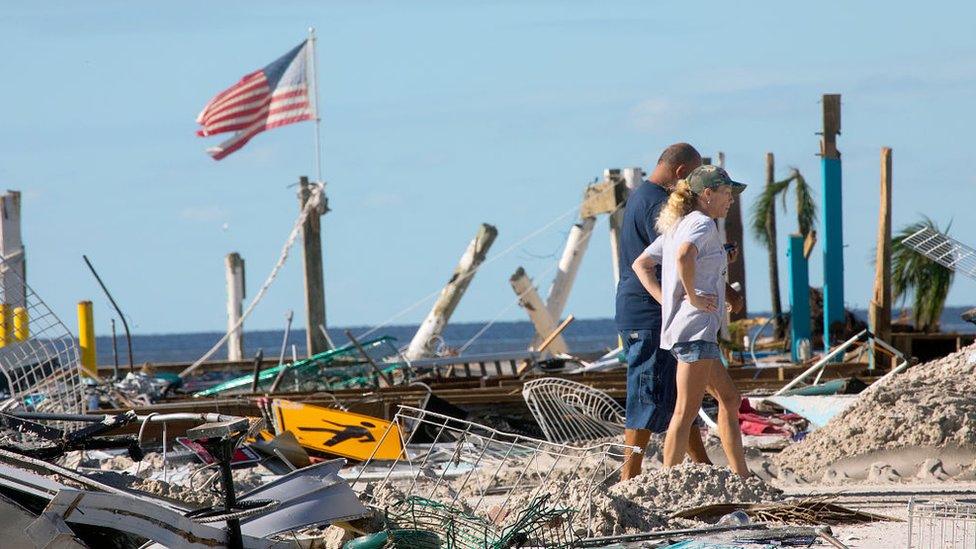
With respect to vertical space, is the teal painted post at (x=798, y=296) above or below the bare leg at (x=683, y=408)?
below

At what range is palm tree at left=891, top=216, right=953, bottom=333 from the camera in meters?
18.2

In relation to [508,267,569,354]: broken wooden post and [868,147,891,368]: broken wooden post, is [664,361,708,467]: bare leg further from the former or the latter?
[508,267,569,354]: broken wooden post

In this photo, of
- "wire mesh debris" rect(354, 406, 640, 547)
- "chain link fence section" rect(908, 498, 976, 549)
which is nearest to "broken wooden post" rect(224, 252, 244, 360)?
"wire mesh debris" rect(354, 406, 640, 547)

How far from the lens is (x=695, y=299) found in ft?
22.9

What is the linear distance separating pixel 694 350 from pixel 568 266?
51.5ft

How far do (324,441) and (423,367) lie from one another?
780 cm

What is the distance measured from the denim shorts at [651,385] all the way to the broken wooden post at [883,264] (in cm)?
809

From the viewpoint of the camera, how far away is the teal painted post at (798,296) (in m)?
17.0

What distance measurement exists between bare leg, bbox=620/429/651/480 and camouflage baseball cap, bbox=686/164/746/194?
123 cm

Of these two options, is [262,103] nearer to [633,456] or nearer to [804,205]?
[804,205]

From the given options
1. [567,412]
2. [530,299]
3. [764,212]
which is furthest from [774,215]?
[567,412]

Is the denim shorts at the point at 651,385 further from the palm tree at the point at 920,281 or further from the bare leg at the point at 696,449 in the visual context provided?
the palm tree at the point at 920,281

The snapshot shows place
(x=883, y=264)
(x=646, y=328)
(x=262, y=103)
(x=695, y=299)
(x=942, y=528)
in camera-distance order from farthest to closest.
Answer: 1. (x=262, y=103)
2. (x=883, y=264)
3. (x=646, y=328)
4. (x=695, y=299)
5. (x=942, y=528)

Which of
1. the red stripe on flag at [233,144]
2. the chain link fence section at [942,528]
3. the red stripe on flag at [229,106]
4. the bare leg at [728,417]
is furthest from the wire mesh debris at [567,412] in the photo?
the red stripe on flag at [229,106]
